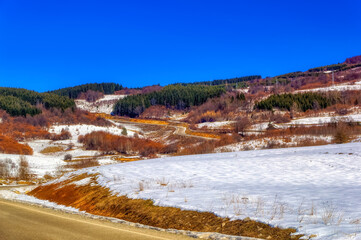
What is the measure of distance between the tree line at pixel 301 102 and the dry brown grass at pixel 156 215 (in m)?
→ 85.8

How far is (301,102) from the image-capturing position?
98875 mm

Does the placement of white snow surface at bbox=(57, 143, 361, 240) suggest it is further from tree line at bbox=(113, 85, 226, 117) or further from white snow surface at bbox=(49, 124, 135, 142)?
tree line at bbox=(113, 85, 226, 117)

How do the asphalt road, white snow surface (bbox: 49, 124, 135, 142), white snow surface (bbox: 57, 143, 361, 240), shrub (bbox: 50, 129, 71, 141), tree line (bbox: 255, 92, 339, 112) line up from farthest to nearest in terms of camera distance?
tree line (bbox: 255, 92, 339, 112), white snow surface (bbox: 49, 124, 135, 142), shrub (bbox: 50, 129, 71, 141), white snow surface (bbox: 57, 143, 361, 240), the asphalt road

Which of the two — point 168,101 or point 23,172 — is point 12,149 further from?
point 168,101

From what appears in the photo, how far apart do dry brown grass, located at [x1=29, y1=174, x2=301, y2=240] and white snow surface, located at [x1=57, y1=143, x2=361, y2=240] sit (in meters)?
0.31

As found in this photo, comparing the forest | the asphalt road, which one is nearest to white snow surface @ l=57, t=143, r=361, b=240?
the asphalt road

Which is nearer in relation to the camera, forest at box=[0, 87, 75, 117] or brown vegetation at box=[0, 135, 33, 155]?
brown vegetation at box=[0, 135, 33, 155]

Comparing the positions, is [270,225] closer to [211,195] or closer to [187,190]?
[211,195]

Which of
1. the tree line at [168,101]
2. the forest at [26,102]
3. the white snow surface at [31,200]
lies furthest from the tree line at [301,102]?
the white snow surface at [31,200]

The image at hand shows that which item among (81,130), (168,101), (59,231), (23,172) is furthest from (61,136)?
(168,101)

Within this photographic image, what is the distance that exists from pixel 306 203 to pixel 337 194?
80.1 inches

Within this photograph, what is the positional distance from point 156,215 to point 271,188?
502 centimetres

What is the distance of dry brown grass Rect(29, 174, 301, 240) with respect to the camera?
26.6ft

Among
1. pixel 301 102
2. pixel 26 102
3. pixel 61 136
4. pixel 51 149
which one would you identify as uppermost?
pixel 26 102
